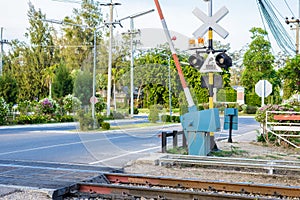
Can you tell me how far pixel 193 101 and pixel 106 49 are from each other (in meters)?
2.64

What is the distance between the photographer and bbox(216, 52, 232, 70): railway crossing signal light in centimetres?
1225

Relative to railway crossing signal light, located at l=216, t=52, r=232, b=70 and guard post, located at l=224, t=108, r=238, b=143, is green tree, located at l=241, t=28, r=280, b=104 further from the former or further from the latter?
railway crossing signal light, located at l=216, t=52, r=232, b=70

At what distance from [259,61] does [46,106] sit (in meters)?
32.1

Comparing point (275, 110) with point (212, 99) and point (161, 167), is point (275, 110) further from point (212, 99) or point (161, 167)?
point (161, 167)

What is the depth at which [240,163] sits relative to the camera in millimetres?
9711

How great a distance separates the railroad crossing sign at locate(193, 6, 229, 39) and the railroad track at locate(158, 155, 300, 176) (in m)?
3.57

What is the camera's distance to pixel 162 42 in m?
10.4

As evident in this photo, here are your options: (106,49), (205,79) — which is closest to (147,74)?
(106,49)

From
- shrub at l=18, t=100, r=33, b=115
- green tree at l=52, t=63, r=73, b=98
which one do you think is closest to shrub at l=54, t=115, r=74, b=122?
green tree at l=52, t=63, r=73, b=98

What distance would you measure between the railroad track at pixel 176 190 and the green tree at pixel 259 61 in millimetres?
52559

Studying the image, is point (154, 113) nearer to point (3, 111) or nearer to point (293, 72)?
point (293, 72)

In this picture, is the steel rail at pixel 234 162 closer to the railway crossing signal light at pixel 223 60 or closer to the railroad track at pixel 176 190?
the railroad track at pixel 176 190

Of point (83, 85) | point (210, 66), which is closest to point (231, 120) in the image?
point (210, 66)

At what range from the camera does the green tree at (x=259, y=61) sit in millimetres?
58812
